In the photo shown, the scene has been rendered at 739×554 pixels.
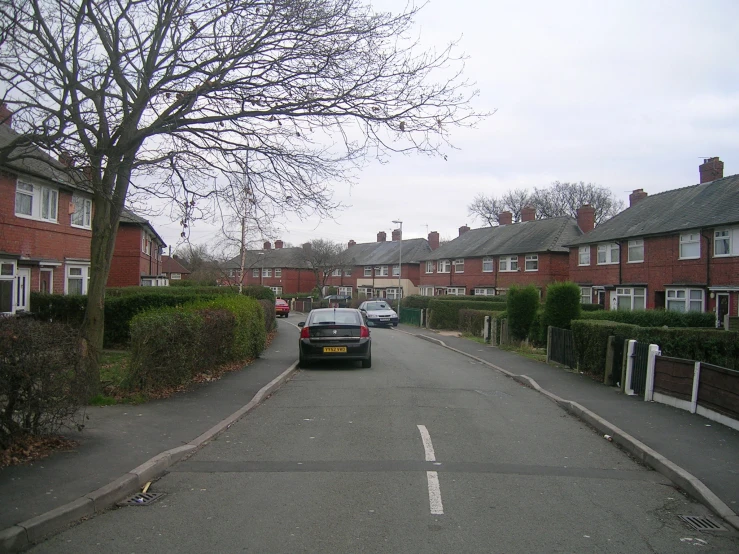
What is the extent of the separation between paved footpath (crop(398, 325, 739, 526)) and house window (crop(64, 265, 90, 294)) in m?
18.9

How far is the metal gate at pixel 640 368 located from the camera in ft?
38.8

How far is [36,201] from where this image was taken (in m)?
21.8

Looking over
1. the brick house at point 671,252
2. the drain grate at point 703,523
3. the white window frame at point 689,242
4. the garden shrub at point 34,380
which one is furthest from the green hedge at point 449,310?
the garden shrub at point 34,380

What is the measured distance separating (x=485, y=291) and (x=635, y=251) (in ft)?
59.7

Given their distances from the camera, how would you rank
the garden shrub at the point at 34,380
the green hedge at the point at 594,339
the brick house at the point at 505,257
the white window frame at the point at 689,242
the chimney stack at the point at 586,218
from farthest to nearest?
the chimney stack at the point at 586,218 < the brick house at the point at 505,257 < the white window frame at the point at 689,242 < the green hedge at the point at 594,339 < the garden shrub at the point at 34,380

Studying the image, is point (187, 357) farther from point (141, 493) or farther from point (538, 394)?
point (538, 394)

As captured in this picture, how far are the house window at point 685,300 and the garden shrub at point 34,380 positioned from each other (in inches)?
1060

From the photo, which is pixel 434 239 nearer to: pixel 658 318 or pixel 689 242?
pixel 689 242

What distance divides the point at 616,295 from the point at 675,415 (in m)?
26.4

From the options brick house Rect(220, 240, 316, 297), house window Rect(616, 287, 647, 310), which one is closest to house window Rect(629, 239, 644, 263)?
house window Rect(616, 287, 647, 310)

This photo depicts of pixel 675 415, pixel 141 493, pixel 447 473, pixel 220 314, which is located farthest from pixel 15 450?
pixel 675 415

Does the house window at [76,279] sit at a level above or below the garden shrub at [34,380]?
above

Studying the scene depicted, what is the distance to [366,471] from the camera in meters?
6.39

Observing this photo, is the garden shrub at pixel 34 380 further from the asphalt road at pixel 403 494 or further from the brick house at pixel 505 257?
the brick house at pixel 505 257
